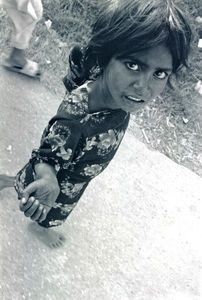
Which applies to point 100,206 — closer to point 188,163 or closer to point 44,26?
point 188,163

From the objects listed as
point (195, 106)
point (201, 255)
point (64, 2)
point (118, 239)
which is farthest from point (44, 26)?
point (201, 255)

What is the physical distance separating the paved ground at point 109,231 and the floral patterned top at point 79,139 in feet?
1.61

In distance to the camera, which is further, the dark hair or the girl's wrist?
the girl's wrist

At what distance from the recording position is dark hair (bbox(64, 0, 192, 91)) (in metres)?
1.54

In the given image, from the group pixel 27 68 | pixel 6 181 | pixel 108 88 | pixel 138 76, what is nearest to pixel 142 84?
pixel 138 76

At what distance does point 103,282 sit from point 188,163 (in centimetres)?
132

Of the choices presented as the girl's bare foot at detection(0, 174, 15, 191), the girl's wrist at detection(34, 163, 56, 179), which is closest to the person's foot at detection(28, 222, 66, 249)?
the girl's bare foot at detection(0, 174, 15, 191)

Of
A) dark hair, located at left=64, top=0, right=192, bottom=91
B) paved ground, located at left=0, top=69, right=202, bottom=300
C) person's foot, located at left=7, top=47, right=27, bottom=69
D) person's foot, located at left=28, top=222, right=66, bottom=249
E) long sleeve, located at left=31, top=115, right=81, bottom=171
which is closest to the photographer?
dark hair, located at left=64, top=0, right=192, bottom=91

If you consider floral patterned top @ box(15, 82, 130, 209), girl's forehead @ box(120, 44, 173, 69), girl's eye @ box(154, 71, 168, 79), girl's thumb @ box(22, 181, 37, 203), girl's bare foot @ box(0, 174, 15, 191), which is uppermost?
girl's forehead @ box(120, 44, 173, 69)

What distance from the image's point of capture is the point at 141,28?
5.07 ft

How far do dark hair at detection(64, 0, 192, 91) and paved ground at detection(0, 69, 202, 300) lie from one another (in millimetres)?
1094

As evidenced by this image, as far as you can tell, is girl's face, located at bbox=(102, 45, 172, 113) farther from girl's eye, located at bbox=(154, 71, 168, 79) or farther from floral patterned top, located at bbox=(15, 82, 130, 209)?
floral patterned top, located at bbox=(15, 82, 130, 209)

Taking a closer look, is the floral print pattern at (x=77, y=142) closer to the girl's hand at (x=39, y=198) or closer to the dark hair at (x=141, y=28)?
the girl's hand at (x=39, y=198)

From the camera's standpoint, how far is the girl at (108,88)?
5.10ft
